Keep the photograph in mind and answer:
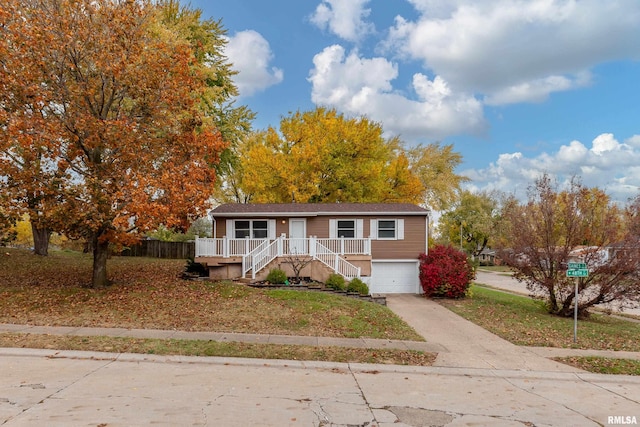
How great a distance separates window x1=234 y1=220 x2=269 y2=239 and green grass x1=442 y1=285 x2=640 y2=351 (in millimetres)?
9361

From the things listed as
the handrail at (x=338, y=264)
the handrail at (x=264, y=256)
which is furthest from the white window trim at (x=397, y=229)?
the handrail at (x=264, y=256)

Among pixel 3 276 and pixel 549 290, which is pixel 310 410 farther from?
pixel 3 276

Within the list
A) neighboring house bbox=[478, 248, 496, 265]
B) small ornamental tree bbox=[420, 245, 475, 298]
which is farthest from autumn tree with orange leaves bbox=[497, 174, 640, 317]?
neighboring house bbox=[478, 248, 496, 265]

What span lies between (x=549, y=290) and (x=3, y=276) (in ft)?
69.8

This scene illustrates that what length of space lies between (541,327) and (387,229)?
31.7 ft

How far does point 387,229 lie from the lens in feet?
69.8

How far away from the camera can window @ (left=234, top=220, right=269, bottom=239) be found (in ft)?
66.8

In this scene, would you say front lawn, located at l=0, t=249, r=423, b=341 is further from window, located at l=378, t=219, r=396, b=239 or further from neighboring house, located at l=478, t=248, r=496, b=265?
neighboring house, located at l=478, t=248, r=496, b=265

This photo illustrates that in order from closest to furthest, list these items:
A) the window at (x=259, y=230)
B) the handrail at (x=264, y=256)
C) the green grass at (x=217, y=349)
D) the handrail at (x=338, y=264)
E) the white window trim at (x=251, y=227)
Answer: the green grass at (x=217, y=349) → the handrail at (x=264, y=256) → the handrail at (x=338, y=264) → the white window trim at (x=251, y=227) → the window at (x=259, y=230)

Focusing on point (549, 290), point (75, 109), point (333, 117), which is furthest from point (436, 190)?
point (75, 109)

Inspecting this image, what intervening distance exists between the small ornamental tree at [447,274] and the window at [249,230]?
328 inches

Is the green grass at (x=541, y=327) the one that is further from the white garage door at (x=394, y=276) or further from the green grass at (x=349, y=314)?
the white garage door at (x=394, y=276)

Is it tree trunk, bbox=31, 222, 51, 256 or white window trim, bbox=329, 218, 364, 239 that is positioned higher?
white window trim, bbox=329, 218, 364, 239

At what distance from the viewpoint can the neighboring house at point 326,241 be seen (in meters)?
17.6
